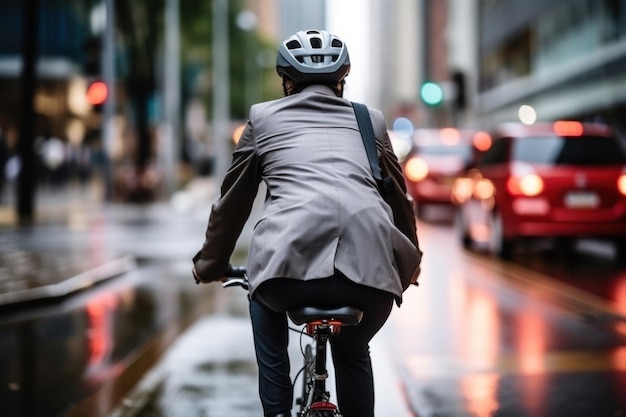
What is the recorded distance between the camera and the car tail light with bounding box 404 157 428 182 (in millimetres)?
23812

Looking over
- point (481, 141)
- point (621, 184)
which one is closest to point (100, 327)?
point (621, 184)

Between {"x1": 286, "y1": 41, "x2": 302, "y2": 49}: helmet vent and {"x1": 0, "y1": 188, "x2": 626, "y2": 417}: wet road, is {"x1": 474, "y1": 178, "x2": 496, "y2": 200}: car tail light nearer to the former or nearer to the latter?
{"x1": 0, "y1": 188, "x2": 626, "y2": 417}: wet road

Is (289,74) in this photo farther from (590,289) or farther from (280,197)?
(590,289)

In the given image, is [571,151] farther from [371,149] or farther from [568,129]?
[371,149]

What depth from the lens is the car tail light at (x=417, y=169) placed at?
23.8 metres

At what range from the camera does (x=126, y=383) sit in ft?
21.7

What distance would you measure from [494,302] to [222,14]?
137ft

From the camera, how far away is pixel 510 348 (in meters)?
7.87

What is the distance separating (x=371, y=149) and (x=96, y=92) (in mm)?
21929

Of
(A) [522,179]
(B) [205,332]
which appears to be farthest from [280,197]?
(A) [522,179]

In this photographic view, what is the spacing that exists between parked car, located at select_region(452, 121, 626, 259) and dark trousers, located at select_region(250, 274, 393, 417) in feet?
33.9

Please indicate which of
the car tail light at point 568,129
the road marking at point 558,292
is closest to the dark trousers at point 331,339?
the road marking at point 558,292

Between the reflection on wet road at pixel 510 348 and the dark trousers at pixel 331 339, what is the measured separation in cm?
206

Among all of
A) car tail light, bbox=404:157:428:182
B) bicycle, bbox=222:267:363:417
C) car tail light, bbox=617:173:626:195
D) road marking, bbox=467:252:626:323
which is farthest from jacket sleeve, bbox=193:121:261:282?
car tail light, bbox=404:157:428:182
